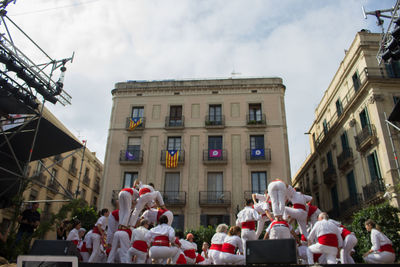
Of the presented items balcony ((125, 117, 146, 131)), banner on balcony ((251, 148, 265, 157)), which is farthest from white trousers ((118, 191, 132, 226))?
balcony ((125, 117, 146, 131))

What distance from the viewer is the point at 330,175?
85.8 ft

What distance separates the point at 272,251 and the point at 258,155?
19878 mm

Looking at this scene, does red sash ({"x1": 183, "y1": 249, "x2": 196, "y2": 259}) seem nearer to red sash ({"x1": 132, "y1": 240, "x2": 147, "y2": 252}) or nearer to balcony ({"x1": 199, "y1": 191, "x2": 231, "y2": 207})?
red sash ({"x1": 132, "y1": 240, "x2": 147, "y2": 252})

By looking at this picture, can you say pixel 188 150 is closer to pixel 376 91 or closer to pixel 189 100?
pixel 189 100

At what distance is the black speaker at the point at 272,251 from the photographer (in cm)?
483

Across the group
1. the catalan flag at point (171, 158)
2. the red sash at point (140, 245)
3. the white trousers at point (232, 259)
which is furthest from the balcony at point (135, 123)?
the white trousers at point (232, 259)

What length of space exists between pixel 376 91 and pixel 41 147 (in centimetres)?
1962

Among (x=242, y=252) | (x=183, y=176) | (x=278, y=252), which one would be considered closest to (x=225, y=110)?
(x=183, y=176)

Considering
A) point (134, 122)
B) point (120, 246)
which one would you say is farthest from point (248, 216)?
point (134, 122)

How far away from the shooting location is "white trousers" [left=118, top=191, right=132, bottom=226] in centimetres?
848

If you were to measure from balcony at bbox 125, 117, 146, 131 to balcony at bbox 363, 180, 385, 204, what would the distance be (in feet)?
54.9

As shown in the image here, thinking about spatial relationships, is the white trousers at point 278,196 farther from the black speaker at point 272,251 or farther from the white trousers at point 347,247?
the black speaker at point 272,251

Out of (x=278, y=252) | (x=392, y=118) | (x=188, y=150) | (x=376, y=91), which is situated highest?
(x=376, y=91)

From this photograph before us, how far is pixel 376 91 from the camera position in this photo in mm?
20375
